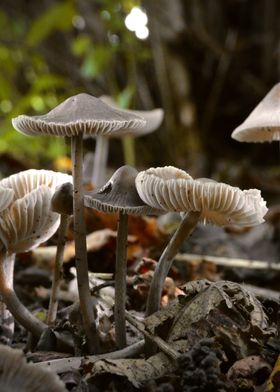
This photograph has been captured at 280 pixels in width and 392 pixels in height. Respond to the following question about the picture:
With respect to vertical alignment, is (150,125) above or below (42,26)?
below

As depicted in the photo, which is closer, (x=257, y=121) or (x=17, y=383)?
(x=17, y=383)

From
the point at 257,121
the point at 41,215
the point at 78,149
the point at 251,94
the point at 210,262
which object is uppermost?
the point at 251,94

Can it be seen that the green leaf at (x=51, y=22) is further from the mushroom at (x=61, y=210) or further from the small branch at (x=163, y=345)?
the small branch at (x=163, y=345)

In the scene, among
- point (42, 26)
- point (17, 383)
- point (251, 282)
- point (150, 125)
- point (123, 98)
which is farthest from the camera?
point (42, 26)

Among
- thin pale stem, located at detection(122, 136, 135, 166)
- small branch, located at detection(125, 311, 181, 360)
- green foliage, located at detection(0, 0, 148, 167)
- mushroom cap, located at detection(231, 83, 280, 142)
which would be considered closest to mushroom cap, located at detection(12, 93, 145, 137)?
small branch, located at detection(125, 311, 181, 360)

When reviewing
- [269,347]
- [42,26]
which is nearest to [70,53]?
[42,26]

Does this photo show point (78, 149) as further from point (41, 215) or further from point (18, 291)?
point (18, 291)

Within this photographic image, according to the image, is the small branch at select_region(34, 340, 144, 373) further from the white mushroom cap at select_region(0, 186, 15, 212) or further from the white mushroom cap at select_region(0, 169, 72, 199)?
A: the white mushroom cap at select_region(0, 169, 72, 199)
